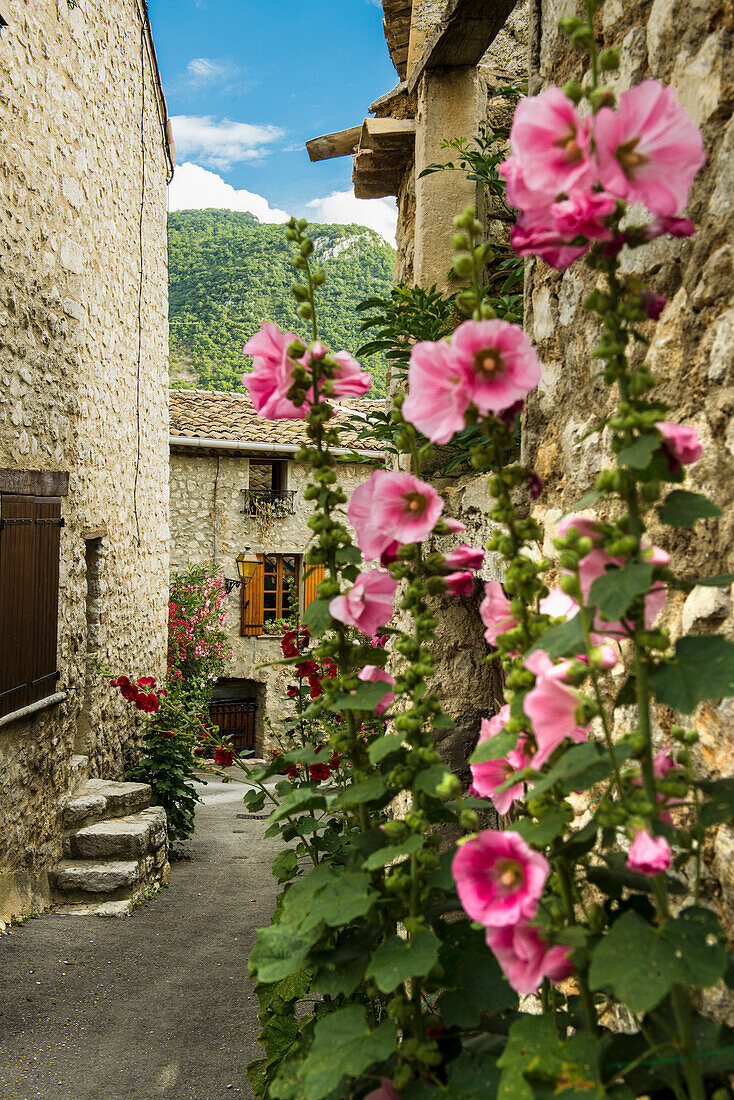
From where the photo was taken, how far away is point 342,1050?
892 millimetres

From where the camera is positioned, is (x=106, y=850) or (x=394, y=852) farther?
(x=106, y=850)

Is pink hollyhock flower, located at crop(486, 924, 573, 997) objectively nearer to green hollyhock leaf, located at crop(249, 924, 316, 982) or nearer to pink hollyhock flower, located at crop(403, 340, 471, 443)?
green hollyhock leaf, located at crop(249, 924, 316, 982)

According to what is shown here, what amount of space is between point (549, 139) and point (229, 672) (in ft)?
44.2

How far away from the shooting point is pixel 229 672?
13758 millimetres

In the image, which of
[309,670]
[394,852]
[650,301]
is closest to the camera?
[650,301]

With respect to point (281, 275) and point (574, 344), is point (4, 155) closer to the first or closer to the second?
point (574, 344)

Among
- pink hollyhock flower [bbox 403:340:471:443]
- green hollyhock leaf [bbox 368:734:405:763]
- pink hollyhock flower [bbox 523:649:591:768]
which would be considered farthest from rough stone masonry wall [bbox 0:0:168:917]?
pink hollyhock flower [bbox 523:649:591:768]

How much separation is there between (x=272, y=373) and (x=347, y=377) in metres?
0.11

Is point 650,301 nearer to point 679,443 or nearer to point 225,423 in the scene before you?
point 679,443

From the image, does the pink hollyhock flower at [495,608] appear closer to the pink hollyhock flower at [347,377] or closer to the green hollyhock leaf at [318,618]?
the green hollyhock leaf at [318,618]

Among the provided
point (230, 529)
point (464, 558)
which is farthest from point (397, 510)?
point (230, 529)

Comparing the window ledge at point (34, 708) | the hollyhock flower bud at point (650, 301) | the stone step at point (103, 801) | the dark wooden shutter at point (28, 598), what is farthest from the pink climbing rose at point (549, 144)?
the stone step at point (103, 801)

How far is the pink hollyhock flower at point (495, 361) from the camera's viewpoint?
0.85 metres

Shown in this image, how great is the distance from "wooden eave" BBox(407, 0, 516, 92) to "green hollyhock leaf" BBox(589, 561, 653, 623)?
103 inches
